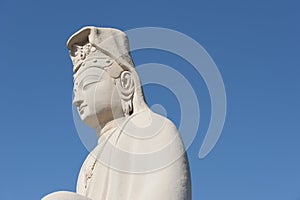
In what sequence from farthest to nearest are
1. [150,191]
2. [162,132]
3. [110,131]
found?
1. [110,131]
2. [162,132]
3. [150,191]

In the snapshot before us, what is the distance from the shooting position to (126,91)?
7324mm

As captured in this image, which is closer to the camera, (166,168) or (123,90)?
(166,168)

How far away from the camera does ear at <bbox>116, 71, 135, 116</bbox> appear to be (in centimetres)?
729

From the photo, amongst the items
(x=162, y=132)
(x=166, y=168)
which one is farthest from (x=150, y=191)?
(x=162, y=132)

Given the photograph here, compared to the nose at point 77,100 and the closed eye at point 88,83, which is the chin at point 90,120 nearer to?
the nose at point 77,100

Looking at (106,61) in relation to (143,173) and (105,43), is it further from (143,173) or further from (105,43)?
(143,173)

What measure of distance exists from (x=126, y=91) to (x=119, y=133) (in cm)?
61

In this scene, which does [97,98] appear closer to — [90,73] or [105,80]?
[105,80]

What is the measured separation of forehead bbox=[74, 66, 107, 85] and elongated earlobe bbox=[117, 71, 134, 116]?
25 cm

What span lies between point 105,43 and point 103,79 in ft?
1.59

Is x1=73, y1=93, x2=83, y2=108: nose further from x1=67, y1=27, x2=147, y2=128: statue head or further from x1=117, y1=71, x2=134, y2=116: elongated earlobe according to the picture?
x1=117, y1=71, x2=134, y2=116: elongated earlobe

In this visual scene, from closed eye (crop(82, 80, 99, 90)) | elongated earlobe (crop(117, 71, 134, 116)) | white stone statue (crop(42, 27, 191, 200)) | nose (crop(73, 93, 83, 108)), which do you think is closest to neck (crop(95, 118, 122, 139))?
white stone statue (crop(42, 27, 191, 200))

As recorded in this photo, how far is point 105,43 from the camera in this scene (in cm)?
753

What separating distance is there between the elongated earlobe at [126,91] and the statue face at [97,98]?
2.3 inches
